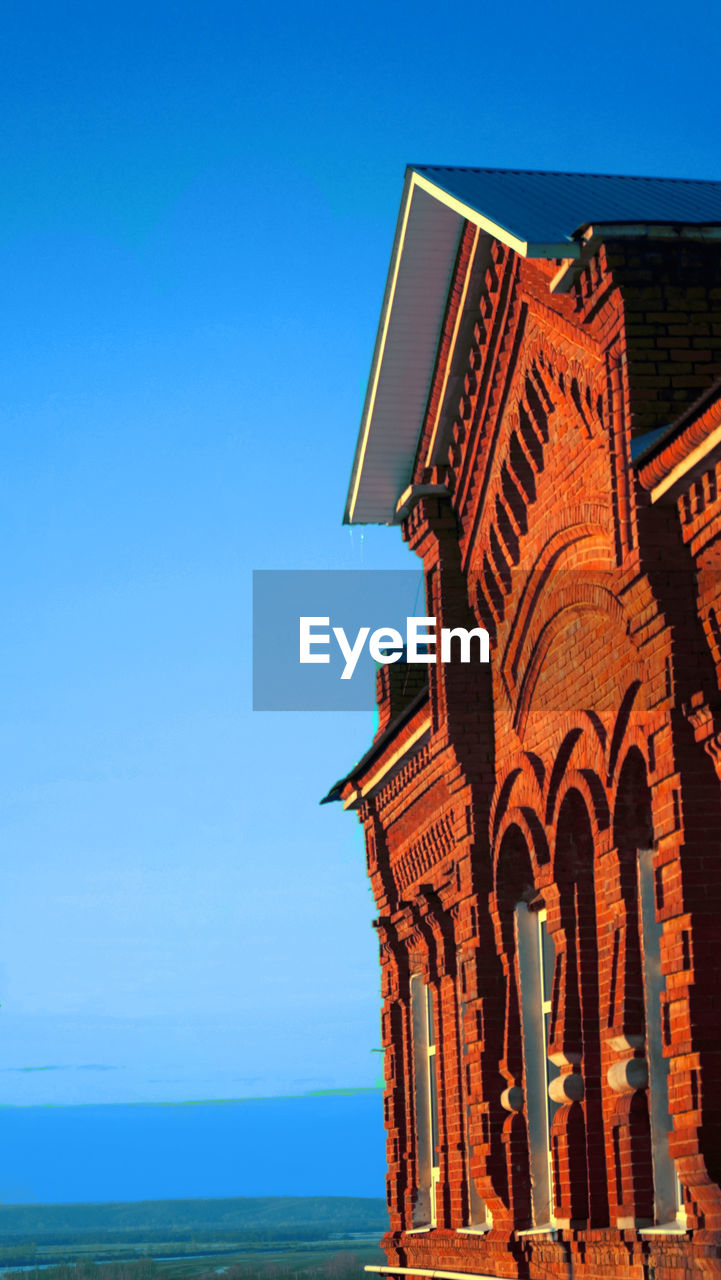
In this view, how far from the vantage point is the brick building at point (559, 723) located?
9.66 m

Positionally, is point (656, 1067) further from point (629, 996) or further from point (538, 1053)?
point (538, 1053)

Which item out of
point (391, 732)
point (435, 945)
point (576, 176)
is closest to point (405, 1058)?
point (435, 945)

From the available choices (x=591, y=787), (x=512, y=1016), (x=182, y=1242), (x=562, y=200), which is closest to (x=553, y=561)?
(x=591, y=787)

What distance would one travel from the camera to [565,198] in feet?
42.6

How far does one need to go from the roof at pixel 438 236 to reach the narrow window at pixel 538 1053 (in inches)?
203

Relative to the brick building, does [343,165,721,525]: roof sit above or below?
above

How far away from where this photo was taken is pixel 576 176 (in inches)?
565

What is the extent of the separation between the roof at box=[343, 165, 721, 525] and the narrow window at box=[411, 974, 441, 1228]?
499cm

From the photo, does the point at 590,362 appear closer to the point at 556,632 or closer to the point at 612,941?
the point at 556,632

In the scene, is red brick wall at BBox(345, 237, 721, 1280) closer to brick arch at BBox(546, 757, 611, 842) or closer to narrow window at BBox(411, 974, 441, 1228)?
brick arch at BBox(546, 757, 611, 842)

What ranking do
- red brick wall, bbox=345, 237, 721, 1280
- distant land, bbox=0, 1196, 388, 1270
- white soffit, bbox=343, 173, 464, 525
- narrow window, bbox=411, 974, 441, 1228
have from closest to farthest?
red brick wall, bbox=345, 237, 721, 1280 < white soffit, bbox=343, 173, 464, 525 < narrow window, bbox=411, 974, 441, 1228 < distant land, bbox=0, 1196, 388, 1270

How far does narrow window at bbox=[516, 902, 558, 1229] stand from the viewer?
13039 millimetres

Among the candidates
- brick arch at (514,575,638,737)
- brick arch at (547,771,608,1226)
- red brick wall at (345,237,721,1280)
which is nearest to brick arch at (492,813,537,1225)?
red brick wall at (345,237,721,1280)

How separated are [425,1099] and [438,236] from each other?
8.61 m
